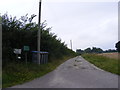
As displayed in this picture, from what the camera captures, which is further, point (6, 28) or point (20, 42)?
point (20, 42)

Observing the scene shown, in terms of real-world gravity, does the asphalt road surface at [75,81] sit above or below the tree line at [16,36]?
below

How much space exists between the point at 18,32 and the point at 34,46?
3.15 meters

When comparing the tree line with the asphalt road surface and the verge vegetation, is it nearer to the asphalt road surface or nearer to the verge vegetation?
the verge vegetation

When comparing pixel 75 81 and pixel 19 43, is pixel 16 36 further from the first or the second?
pixel 75 81

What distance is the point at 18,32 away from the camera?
15750 mm

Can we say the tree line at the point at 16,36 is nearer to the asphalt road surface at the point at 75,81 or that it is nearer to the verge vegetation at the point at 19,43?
the verge vegetation at the point at 19,43

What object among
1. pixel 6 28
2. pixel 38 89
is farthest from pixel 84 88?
pixel 6 28

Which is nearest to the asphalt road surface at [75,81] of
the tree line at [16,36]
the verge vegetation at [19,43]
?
the verge vegetation at [19,43]

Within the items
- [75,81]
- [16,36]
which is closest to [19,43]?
[16,36]

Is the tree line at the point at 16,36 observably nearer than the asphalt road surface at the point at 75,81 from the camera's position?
No

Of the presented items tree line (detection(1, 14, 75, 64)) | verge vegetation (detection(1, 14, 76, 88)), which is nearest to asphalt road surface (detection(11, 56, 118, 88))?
verge vegetation (detection(1, 14, 76, 88))

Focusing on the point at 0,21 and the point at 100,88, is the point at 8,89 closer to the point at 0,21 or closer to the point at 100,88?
the point at 100,88

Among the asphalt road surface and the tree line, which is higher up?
the tree line

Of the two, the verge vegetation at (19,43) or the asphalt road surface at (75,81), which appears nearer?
the asphalt road surface at (75,81)
